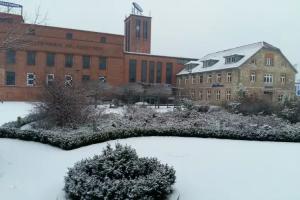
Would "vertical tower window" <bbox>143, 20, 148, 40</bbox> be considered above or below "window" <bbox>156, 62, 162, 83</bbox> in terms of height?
above

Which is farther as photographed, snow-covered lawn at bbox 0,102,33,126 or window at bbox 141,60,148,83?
window at bbox 141,60,148,83

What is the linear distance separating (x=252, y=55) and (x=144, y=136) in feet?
94.4

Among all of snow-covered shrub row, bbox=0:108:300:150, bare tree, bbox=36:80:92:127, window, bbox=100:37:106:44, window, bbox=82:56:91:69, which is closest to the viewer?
snow-covered shrub row, bbox=0:108:300:150

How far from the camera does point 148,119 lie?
14.7 meters

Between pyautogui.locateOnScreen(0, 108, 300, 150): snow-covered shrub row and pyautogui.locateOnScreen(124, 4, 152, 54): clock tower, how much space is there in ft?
A: 156

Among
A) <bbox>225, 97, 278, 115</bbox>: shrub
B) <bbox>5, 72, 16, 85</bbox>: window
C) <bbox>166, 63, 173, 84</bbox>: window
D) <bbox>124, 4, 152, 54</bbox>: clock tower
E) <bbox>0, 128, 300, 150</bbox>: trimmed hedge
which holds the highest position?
<bbox>124, 4, 152, 54</bbox>: clock tower

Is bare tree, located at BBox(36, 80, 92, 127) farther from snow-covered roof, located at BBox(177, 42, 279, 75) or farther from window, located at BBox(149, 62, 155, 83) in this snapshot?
window, located at BBox(149, 62, 155, 83)

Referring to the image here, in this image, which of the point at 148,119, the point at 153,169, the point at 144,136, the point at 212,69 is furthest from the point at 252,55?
the point at 153,169

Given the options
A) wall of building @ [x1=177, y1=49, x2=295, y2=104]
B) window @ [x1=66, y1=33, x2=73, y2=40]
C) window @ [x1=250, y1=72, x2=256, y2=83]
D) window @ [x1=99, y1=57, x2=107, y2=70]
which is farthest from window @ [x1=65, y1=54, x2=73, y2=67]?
window @ [x1=250, y1=72, x2=256, y2=83]

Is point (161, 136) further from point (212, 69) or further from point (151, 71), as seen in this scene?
point (151, 71)

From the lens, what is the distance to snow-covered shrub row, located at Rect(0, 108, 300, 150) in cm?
1065

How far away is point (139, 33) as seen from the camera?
6062 cm

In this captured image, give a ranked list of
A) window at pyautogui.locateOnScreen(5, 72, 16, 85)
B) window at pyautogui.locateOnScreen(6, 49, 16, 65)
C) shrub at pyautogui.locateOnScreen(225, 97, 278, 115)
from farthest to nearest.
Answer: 1. window at pyautogui.locateOnScreen(5, 72, 16, 85)
2. window at pyautogui.locateOnScreen(6, 49, 16, 65)
3. shrub at pyautogui.locateOnScreen(225, 97, 278, 115)

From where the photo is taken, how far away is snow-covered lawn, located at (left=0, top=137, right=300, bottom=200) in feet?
20.3
